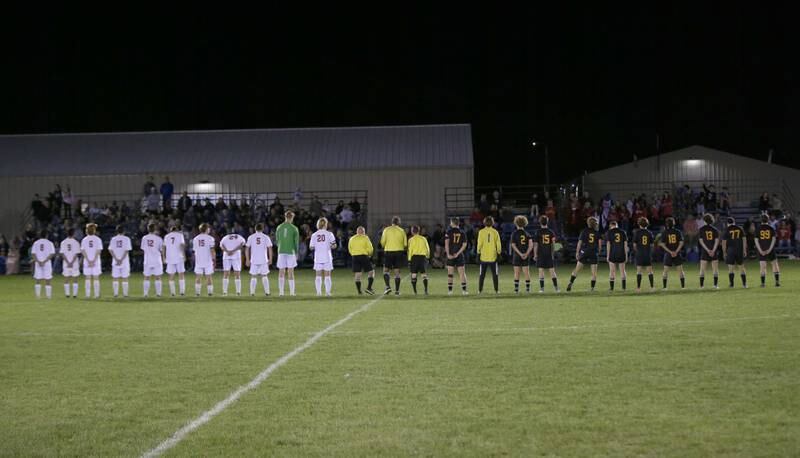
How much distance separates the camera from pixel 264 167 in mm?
45938

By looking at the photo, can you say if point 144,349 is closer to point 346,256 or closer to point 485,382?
point 485,382

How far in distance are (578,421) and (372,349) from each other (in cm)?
496

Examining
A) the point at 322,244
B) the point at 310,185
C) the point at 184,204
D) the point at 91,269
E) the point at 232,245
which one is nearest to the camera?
the point at 322,244

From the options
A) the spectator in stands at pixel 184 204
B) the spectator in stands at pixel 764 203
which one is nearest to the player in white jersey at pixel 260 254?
the spectator in stands at pixel 184 204

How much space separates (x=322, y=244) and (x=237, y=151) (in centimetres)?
2653

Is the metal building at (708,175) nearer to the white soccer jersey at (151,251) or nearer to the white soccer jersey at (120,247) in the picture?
the white soccer jersey at (151,251)

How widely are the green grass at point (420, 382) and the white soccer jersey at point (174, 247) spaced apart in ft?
20.1

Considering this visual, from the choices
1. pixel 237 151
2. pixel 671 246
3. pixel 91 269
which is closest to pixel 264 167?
pixel 237 151

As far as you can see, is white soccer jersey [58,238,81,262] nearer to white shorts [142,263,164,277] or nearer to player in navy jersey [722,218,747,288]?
white shorts [142,263,164,277]

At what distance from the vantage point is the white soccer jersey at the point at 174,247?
24109 millimetres

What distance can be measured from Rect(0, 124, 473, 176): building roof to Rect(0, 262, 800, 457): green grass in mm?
28357

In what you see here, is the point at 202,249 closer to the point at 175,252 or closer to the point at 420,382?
the point at 175,252

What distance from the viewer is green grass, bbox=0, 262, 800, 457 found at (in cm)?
738

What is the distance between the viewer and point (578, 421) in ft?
25.9
